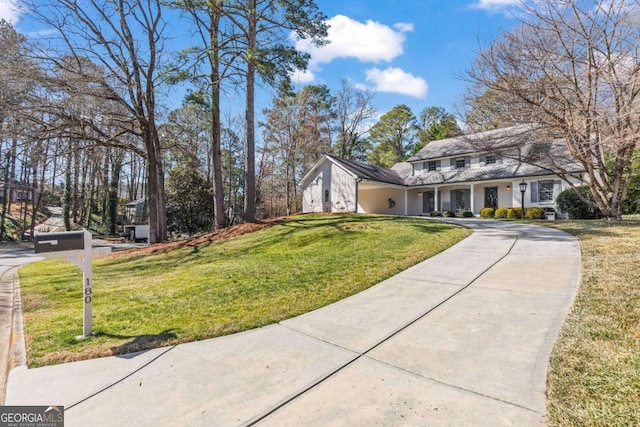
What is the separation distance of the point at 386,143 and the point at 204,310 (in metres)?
33.8

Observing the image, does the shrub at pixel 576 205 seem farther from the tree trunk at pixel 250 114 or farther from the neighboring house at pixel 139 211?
the neighboring house at pixel 139 211

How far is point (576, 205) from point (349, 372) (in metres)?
18.7

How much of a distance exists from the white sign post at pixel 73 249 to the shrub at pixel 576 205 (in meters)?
19.6

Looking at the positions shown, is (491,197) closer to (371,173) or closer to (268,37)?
(371,173)

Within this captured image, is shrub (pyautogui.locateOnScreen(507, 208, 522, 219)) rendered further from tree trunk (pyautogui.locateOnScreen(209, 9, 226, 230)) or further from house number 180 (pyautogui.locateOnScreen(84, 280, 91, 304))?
house number 180 (pyautogui.locateOnScreen(84, 280, 91, 304))

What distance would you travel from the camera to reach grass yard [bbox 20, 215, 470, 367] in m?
3.68

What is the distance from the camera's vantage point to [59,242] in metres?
3.46

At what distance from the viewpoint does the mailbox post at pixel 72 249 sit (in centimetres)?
338

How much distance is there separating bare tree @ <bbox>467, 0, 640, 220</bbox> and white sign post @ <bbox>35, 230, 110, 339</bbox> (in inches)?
487

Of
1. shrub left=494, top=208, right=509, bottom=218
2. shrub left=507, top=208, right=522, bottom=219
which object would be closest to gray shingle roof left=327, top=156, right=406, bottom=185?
shrub left=494, top=208, right=509, bottom=218

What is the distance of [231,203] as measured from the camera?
31.8m

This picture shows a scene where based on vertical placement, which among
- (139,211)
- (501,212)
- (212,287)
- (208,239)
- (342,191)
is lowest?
(212,287)

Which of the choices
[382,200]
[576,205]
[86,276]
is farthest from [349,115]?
[86,276]

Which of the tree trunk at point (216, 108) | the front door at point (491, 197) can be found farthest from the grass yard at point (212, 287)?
the front door at point (491, 197)
